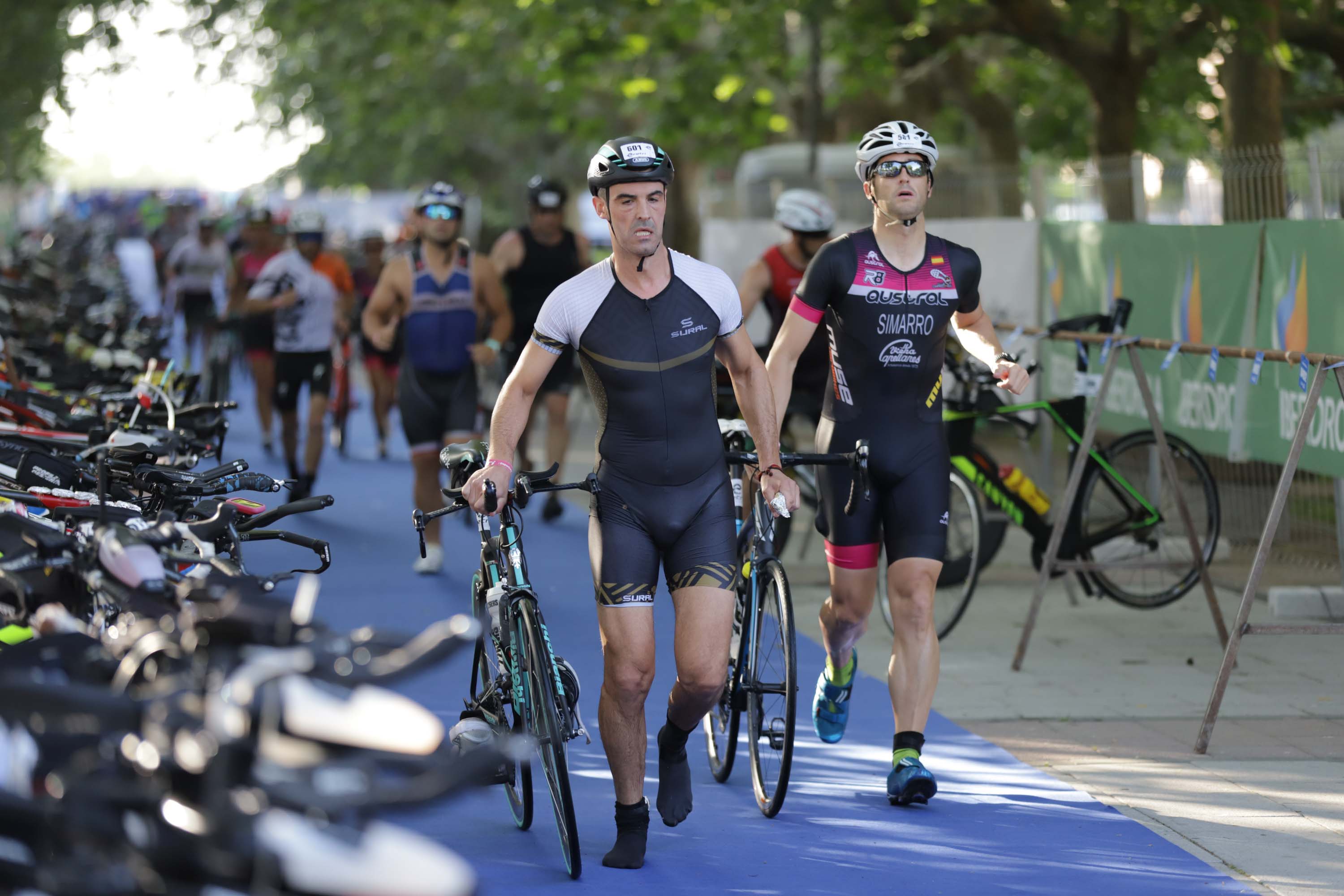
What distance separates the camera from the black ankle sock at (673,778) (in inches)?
215

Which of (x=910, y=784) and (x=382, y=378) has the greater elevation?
(x=382, y=378)

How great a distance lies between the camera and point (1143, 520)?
8.91m

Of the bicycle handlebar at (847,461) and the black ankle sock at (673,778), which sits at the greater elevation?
the bicycle handlebar at (847,461)

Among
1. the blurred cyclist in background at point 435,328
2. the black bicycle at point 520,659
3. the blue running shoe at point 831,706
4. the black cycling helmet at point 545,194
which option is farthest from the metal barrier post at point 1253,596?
the black cycling helmet at point 545,194

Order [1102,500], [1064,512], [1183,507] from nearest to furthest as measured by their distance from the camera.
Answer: [1183,507] < [1064,512] < [1102,500]

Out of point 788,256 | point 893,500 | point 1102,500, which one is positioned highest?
point 788,256

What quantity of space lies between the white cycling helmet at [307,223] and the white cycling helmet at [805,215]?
5238mm

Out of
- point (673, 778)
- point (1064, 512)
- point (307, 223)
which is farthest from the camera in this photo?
point (307, 223)

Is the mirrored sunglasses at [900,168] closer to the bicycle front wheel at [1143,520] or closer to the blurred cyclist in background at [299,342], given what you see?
the bicycle front wheel at [1143,520]

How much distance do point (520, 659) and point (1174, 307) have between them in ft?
21.5

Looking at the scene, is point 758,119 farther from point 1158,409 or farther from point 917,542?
point 917,542

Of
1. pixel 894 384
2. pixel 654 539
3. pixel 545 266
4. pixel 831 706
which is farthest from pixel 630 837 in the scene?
pixel 545 266

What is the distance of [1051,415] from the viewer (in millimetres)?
8992

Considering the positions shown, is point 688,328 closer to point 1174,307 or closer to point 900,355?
point 900,355
